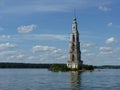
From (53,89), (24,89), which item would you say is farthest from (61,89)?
(24,89)

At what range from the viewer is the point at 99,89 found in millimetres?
75688

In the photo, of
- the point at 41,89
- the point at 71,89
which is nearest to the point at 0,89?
the point at 41,89

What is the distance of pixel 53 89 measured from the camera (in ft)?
247

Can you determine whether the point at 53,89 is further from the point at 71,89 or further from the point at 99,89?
the point at 99,89

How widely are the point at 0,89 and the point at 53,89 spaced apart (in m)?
9.69

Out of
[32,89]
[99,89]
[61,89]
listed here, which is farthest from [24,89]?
[99,89]

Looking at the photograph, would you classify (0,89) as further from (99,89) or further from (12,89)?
(99,89)

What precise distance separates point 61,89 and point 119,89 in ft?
34.8

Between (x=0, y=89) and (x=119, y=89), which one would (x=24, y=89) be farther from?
(x=119, y=89)

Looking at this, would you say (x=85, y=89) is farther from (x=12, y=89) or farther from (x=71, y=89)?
(x=12, y=89)

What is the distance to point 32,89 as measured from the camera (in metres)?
74.5

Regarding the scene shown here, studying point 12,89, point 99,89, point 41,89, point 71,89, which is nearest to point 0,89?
point 12,89

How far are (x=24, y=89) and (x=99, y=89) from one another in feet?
45.6

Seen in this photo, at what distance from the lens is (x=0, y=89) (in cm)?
7400
